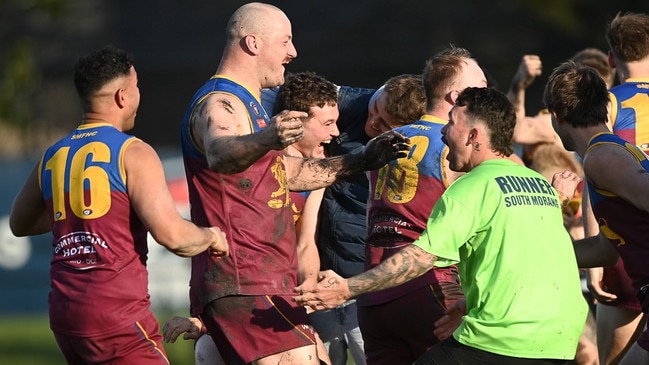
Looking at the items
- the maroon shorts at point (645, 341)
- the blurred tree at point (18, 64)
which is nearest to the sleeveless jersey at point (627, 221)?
the maroon shorts at point (645, 341)

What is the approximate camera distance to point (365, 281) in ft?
17.0

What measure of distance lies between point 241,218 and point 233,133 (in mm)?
474

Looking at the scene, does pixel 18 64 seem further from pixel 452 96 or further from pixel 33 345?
pixel 452 96

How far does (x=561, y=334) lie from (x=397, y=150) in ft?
4.16

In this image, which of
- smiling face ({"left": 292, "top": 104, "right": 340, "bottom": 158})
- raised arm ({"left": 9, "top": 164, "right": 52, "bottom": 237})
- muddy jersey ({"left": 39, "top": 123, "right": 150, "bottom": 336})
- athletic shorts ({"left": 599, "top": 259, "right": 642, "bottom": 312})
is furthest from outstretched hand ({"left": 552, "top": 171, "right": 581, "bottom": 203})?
raised arm ({"left": 9, "top": 164, "right": 52, "bottom": 237})

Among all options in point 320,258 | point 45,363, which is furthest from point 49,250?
point 320,258

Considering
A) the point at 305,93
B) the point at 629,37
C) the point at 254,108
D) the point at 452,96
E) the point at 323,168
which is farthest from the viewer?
the point at 629,37

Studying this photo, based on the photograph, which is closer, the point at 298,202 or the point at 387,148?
the point at 387,148

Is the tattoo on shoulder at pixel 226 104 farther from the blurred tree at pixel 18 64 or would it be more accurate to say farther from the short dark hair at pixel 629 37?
the blurred tree at pixel 18 64

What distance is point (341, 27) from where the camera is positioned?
26922 millimetres

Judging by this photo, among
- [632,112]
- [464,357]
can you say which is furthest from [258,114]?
[632,112]

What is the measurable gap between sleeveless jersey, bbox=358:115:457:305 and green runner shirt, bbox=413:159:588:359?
3.37 ft

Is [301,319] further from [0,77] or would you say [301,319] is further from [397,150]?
[0,77]

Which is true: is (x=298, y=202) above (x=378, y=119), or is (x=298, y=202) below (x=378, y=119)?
below
